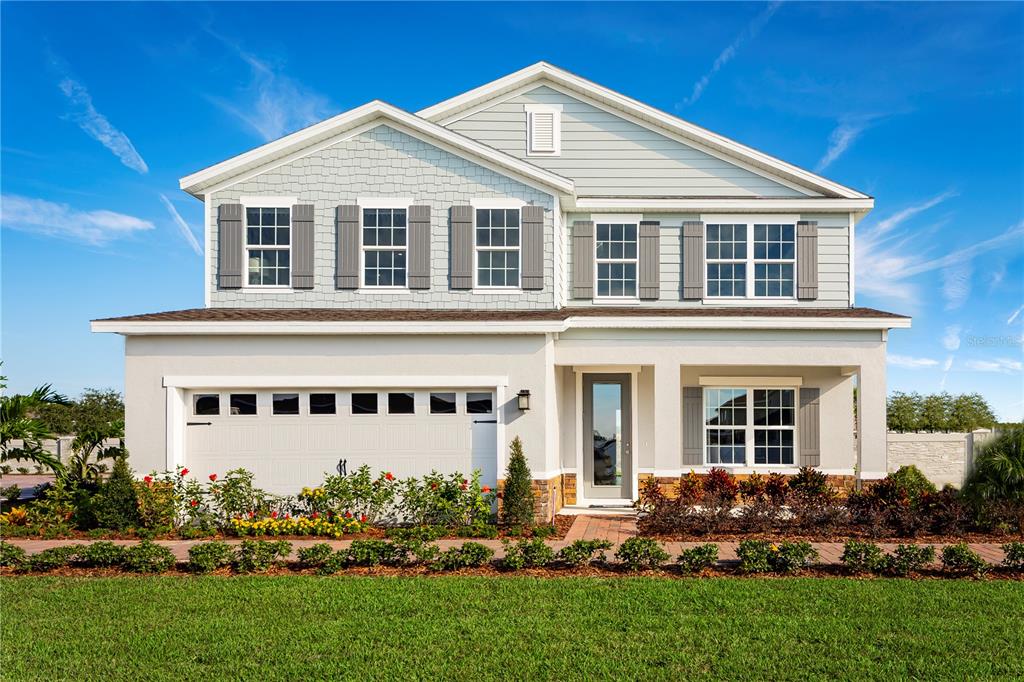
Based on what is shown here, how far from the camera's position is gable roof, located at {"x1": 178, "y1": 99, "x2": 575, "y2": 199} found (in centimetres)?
1488

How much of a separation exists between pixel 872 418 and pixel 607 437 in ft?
16.0

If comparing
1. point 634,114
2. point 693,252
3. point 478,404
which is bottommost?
point 478,404

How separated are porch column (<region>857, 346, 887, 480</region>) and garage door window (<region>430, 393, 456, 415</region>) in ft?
23.3

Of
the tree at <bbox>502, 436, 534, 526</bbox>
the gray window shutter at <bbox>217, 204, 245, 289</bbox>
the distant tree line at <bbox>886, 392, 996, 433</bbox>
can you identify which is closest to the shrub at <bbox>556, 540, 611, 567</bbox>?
the tree at <bbox>502, 436, 534, 526</bbox>

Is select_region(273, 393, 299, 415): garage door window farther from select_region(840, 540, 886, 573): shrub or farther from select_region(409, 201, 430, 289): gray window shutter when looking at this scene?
select_region(840, 540, 886, 573): shrub

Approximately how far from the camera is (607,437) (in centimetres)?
1650

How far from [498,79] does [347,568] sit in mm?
10890

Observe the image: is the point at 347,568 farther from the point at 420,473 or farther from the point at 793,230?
the point at 793,230

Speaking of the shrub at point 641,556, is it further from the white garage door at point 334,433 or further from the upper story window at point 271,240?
the upper story window at point 271,240

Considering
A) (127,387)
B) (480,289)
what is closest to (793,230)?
(480,289)

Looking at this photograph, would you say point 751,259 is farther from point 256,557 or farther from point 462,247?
point 256,557

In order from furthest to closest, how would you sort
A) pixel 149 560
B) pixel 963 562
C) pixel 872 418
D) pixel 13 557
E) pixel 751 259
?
1. pixel 751 259
2. pixel 872 418
3. pixel 13 557
4. pixel 149 560
5. pixel 963 562

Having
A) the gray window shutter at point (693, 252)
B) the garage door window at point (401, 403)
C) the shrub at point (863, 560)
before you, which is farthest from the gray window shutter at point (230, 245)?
the shrub at point (863, 560)

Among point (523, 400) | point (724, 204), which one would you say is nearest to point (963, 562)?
point (523, 400)
